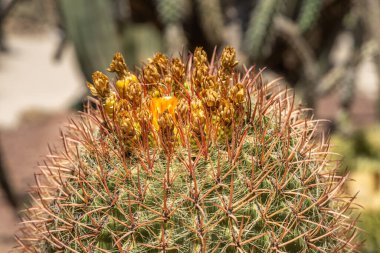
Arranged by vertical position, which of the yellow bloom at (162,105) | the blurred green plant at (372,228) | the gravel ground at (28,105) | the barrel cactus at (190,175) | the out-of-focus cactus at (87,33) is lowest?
the gravel ground at (28,105)

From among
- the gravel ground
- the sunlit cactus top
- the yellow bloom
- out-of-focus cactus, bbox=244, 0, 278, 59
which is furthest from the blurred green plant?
the gravel ground

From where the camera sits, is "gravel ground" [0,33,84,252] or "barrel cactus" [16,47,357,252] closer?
"barrel cactus" [16,47,357,252]

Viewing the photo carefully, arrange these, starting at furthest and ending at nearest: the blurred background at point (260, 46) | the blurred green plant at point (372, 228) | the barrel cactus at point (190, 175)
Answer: the blurred background at point (260, 46), the blurred green plant at point (372, 228), the barrel cactus at point (190, 175)

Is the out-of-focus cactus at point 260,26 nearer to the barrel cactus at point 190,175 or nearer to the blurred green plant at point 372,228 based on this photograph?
the blurred green plant at point 372,228

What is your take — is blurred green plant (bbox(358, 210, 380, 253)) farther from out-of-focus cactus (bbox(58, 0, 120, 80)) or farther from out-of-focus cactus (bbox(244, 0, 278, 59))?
out-of-focus cactus (bbox(58, 0, 120, 80))

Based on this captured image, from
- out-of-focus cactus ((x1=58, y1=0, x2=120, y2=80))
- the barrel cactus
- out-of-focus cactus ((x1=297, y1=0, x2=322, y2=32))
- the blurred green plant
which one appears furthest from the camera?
out-of-focus cactus ((x1=58, y1=0, x2=120, y2=80))

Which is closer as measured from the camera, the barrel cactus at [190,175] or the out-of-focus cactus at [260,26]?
the barrel cactus at [190,175]

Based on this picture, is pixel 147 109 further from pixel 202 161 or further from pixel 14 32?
pixel 14 32

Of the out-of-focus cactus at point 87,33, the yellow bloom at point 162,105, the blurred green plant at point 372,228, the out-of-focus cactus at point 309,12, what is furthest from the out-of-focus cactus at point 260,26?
the yellow bloom at point 162,105
